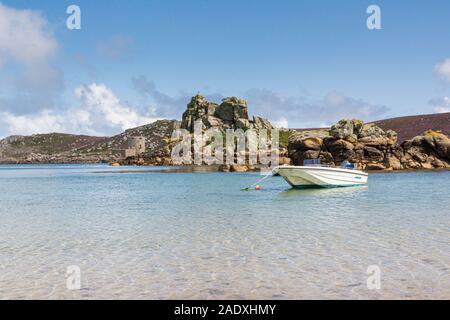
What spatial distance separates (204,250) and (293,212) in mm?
12041

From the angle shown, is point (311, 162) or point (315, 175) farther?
point (311, 162)

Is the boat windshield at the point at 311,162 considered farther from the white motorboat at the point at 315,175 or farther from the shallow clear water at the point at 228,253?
the shallow clear water at the point at 228,253

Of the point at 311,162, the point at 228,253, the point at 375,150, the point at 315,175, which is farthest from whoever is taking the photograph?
the point at 375,150

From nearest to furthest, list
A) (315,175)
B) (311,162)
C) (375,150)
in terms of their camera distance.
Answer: (315,175), (311,162), (375,150)

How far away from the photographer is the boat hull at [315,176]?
44125mm

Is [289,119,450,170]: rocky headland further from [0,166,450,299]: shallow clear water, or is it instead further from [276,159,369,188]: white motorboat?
[0,166,450,299]: shallow clear water

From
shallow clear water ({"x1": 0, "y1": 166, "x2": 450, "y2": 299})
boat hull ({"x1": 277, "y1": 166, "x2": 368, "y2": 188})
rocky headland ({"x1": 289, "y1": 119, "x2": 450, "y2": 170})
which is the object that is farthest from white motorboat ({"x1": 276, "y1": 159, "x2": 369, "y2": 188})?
rocky headland ({"x1": 289, "y1": 119, "x2": 450, "y2": 170})

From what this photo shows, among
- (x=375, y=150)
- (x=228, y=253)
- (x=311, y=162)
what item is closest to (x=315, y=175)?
(x=311, y=162)

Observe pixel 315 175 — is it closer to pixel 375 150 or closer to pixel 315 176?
pixel 315 176

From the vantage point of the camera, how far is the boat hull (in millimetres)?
44125

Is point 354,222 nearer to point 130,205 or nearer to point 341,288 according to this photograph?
point 341,288

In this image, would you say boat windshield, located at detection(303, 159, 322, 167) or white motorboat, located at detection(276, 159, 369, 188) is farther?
boat windshield, located at detection(303, 159, 322, 167)

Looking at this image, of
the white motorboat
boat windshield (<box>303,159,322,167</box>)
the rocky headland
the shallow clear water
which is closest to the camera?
the shallow clear water

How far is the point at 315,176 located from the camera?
44.4 m
